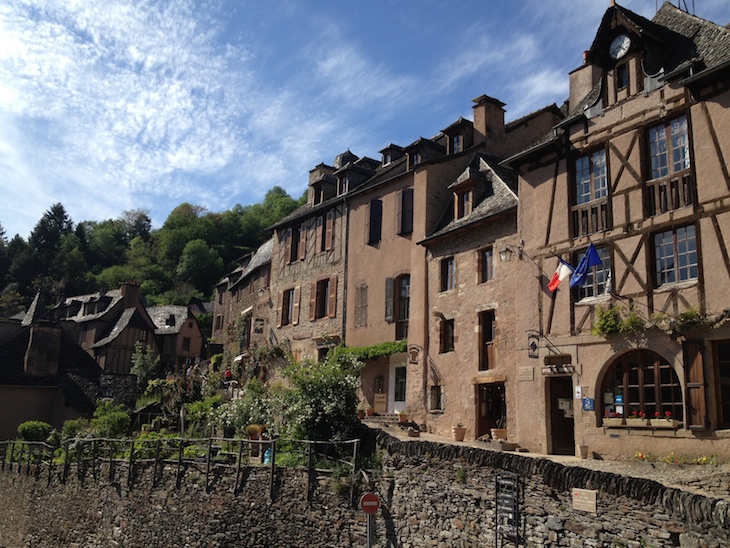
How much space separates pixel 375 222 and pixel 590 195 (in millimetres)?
10080

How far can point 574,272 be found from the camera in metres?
15.2

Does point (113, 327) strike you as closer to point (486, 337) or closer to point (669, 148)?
point (486, 337)

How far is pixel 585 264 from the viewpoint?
1484cm

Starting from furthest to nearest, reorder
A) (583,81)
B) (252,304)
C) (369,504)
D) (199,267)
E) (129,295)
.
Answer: (199,267) < (129,295) < (252,304) < (583,81) < (369,504)

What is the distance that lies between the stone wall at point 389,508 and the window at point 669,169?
235 inches

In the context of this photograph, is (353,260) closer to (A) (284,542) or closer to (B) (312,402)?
(B) (312,402)

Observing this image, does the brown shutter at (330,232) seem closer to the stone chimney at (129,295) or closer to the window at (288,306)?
the window at (288,306)

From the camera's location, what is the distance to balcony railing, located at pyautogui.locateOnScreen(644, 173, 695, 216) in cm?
1381

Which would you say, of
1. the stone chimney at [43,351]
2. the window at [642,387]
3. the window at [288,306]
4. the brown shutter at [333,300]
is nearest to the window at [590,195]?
the window at [642,387]

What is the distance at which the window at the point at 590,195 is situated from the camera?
15523mm

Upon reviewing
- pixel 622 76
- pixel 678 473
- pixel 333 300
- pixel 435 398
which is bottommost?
pixel 678 473

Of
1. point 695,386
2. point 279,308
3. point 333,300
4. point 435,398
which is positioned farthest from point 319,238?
point 695,386

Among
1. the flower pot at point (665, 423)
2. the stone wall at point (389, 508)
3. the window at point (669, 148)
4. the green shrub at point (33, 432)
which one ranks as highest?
the window at point (669, 148)

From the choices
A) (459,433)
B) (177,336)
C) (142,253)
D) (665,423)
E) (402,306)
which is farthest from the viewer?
(142,253)
